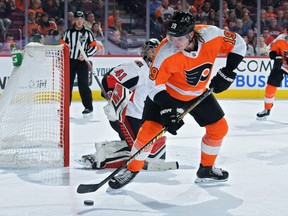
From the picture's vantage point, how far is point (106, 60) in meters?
9.05

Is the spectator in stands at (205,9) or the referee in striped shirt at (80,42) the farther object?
the spectator in stands at (205,9)

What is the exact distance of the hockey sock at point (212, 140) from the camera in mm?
3600

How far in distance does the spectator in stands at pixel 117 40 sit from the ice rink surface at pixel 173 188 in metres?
4.38

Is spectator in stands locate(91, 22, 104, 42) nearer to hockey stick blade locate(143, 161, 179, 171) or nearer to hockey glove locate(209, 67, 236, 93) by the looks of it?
hockey stick blade locate(143, 161, 179, 171)

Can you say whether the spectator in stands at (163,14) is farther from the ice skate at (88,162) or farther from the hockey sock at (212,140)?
the hockey sock at (212,140)

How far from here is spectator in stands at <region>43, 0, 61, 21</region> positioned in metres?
9.37

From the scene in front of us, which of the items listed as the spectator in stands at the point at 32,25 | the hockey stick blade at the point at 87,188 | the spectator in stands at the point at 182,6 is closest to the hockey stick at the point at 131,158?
the hockey stick blade at the point at 87,188

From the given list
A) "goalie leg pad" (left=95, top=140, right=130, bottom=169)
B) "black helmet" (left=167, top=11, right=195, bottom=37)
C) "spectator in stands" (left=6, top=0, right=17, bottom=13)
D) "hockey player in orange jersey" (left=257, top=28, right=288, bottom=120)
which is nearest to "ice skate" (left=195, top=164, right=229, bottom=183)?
"goalie leg pad" (left=95, top=140, right=130, bottom=169)

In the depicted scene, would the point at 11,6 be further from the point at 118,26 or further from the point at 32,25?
the point at 118,26

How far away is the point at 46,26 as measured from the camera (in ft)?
30.5

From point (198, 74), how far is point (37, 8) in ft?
20.5

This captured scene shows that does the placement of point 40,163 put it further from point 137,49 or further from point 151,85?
point 137,49

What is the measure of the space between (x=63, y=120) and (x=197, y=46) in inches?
47.8

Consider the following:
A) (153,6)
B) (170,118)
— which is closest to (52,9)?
(153,6)
